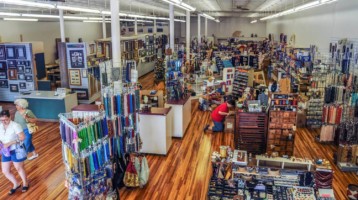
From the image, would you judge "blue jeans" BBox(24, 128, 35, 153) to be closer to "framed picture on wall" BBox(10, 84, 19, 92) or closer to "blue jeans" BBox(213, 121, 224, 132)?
"blue jeans" BBox(213, 121, 224, 132)

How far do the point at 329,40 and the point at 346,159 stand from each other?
5324 millimetres

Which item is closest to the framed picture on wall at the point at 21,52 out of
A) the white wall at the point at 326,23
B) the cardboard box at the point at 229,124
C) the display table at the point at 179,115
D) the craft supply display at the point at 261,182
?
the display table at the point at 179,115

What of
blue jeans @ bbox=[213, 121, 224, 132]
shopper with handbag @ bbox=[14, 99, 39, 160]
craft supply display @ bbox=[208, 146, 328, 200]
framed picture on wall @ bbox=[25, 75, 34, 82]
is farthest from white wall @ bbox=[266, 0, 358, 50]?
framed picture on wall @ bbox=[25, 75, 34, 82]

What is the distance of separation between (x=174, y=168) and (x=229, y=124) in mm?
2912

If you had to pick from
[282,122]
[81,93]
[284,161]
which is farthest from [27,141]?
[282,122]

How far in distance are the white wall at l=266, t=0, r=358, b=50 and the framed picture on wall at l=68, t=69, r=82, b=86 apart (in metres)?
9.18

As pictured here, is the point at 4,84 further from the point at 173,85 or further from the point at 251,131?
the point at 251,131

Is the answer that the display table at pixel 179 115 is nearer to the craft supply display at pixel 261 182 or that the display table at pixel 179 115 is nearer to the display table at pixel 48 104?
the craft supply display at pixel 261 182

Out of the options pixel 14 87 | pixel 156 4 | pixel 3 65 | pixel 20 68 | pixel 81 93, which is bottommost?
pixel 81 93

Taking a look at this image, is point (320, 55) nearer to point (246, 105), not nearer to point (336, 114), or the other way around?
point (336, 114)

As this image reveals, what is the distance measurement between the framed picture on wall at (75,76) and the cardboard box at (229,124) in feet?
19.8

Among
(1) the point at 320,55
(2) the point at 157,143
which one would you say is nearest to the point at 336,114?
(1) the point at 320,55

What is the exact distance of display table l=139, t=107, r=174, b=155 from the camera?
6.96m

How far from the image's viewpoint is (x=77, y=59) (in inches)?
449
